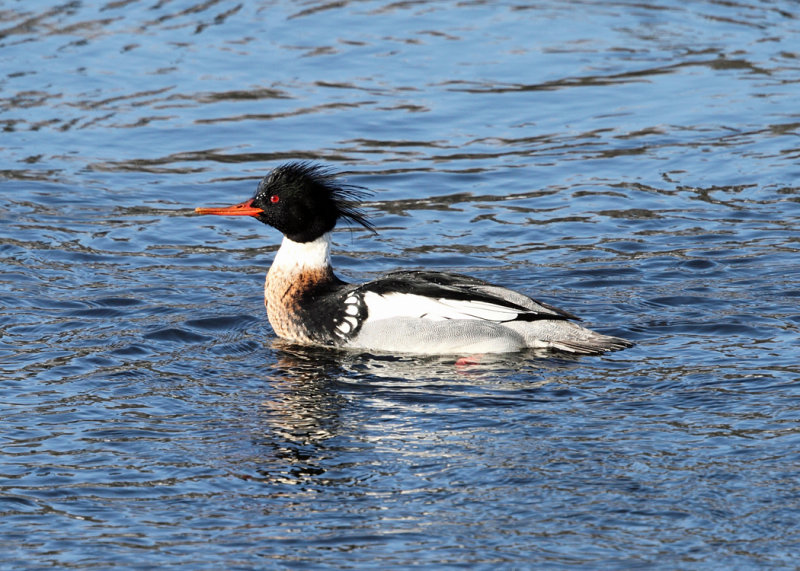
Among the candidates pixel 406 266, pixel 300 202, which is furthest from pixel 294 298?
pixel 406 266

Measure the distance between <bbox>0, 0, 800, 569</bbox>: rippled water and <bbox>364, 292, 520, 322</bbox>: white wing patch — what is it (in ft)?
1.28

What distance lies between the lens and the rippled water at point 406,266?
7.06m

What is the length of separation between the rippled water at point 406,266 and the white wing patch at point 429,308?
15.4 inches

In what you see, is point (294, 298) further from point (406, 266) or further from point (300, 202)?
→ point (406, 266)

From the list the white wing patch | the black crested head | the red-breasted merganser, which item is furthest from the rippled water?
the black crested head

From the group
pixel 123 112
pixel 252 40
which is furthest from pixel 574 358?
pixel 252 40

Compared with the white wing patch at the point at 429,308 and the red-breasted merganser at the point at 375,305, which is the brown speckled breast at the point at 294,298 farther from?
the white wing patch at the point at 429,308

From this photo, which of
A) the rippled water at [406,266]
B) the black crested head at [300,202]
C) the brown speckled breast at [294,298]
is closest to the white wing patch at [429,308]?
the rippled water at [406,266]

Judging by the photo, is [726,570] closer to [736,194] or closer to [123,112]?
[736,194]

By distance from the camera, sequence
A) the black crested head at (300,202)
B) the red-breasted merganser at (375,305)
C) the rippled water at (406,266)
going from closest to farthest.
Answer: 1. the rippled water at (406,266)
2. the red-breasted merganser at (375,305)
3. the black crested head at (300,202)

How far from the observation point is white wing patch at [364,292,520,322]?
9.91 meters

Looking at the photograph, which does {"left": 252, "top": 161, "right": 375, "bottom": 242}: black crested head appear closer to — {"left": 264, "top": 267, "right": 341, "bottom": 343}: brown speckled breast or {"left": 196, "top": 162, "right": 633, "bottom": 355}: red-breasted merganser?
{"left": 196, "top": 162, "right": 633, "bottom": 355}: red-breasted merganser

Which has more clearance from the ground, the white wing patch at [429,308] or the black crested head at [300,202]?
the black crested head at [300,202]

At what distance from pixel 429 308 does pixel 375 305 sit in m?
0.44
